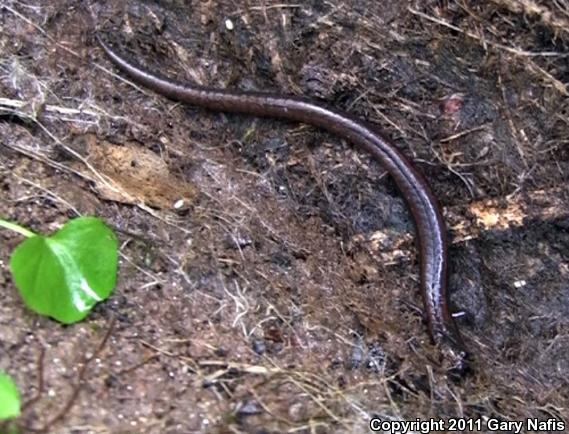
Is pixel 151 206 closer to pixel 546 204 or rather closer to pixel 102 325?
pixel 102 325

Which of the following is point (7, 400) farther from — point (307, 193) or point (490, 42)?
point (490, 42)

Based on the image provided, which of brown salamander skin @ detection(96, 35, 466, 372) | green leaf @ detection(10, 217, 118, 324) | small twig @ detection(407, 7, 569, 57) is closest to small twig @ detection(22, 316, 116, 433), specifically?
green leaf @ detection(10, 217, 118, 324)

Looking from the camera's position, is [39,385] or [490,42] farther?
[490,42]

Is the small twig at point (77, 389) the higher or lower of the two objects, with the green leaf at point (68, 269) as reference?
lower

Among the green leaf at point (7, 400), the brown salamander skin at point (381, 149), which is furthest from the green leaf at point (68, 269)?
the brown salamander skin at point (381, 149)

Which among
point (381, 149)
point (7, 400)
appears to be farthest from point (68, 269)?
point (381, 149)

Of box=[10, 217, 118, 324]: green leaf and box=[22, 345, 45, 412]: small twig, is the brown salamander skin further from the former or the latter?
box=[22, 345, 45, 412]: small twig

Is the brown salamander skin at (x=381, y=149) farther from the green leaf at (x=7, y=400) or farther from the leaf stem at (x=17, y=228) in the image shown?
the green leaf at (x=7, y=400)
